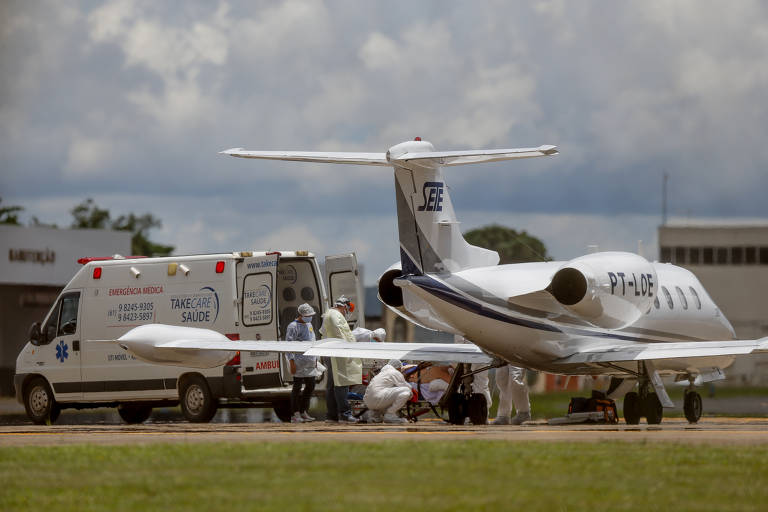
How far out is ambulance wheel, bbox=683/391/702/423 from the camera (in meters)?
23.0

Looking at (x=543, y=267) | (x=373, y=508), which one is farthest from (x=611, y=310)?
(x=373, y=508)

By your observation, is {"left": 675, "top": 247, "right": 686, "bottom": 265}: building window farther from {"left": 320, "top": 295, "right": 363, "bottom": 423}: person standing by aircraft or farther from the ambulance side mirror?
the ambulance side mirror

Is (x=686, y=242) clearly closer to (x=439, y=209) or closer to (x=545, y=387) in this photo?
(x=545, y=387)

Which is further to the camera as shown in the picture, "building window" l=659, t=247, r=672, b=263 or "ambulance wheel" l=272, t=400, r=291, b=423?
"building window" l=659, t=247, r=672, b=263

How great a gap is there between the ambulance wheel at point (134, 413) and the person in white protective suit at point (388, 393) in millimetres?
6061

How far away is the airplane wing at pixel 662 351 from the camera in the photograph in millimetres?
19875

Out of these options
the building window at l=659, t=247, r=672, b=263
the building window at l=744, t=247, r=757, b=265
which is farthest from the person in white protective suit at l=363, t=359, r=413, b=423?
the building window at l=744, t=247, r=757, b=265

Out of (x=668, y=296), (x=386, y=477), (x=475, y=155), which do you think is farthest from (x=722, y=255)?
(x=386, y=477)

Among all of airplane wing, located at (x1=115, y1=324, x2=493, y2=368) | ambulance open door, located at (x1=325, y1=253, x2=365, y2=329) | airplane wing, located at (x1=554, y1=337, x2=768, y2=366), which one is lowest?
airplane wing, located at (x1=554, y1=337, x2=768, y2=366)

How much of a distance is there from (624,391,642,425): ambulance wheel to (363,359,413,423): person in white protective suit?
356cm

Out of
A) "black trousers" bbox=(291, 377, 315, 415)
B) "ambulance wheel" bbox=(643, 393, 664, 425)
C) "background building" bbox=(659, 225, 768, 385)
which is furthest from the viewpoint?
"background building" bbox=(659, 225, 768, 385)

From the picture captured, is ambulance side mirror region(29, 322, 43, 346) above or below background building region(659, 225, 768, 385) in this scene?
below

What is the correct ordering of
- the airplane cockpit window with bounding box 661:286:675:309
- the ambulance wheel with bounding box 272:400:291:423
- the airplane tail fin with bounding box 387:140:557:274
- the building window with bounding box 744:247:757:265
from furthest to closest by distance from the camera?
1. the building window with bounding box 744:247:757:265
2. the airplane cockpit window with bounding box 661:286:675:309
3. the ambulance wheel with bounding box 272:400:291:423
4. the airplane tail fin with bounding box 387:140:557:274

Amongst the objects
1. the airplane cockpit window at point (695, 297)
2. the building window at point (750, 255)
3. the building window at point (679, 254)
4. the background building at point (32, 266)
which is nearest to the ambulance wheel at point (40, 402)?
the airplane cockpit window at point (695, 297)
